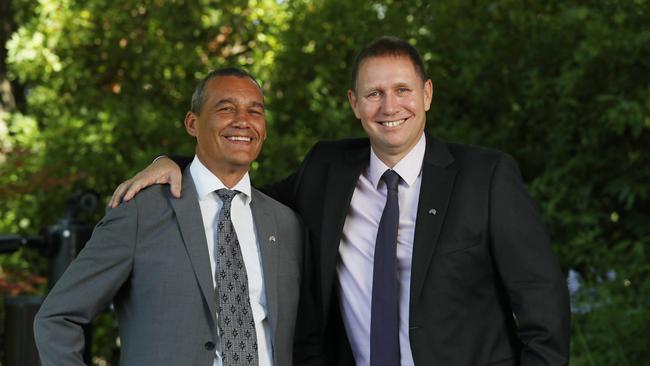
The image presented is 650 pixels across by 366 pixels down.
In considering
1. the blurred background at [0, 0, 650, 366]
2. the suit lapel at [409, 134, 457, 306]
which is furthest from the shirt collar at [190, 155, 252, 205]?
the blurred background at [0, 0, 650, 366]

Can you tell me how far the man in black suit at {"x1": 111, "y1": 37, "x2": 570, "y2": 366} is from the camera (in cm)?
290

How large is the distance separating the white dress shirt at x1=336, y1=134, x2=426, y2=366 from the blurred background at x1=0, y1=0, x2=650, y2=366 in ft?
8.46

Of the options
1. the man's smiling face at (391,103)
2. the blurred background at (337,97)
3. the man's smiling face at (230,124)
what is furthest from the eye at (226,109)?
the blurred background at (337,97)

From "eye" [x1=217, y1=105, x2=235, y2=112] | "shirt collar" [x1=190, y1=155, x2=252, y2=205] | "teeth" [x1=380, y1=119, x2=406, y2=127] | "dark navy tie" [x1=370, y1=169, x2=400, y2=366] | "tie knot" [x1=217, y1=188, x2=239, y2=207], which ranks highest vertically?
"eye" [x1=217, y1=105, x2=235, y2=112]

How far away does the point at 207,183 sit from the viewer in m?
3.03

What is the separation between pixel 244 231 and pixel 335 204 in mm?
325

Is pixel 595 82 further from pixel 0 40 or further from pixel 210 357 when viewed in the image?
pixel 0 40

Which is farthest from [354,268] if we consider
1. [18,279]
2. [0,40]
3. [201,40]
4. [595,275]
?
[0,40]

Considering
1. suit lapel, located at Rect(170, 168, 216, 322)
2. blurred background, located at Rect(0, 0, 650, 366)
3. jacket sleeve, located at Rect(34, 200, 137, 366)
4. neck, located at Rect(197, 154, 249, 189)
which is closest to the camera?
jacket sleeve, located at Rect(34, 200, 137, 366)

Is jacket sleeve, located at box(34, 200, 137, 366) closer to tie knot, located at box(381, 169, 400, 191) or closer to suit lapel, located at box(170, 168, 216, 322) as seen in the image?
suit lapel, located at box(170, 168, 216, 322)

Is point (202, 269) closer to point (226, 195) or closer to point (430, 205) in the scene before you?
point (226, 195)

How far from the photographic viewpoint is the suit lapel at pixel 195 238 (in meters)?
2.83

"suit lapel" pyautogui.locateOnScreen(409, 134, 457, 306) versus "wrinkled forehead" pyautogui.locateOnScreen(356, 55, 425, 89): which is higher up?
"wrinkled forehead" pyautogui.locateOnScreen(356, 55, 425, 89)

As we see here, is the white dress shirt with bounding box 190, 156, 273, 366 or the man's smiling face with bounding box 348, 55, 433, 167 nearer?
the white dress shirt with bounding box 190, 156, 273, 366
